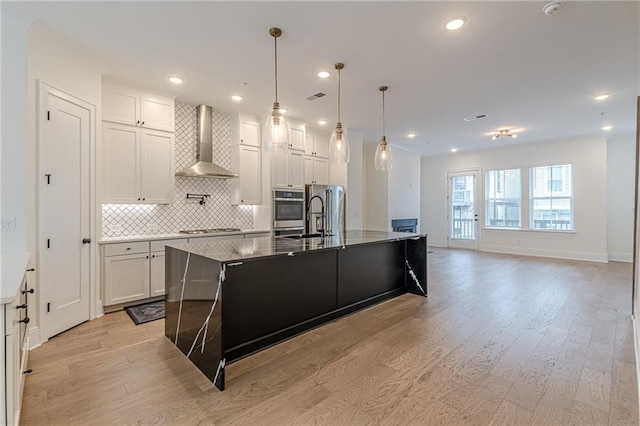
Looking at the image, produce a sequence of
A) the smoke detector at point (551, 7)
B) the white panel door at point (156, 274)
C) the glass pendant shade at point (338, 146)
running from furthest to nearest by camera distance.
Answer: the white panel door at point (156, 274)
the glass pendant shade at point (338, 146)
the smoke detector at point (551, 7)

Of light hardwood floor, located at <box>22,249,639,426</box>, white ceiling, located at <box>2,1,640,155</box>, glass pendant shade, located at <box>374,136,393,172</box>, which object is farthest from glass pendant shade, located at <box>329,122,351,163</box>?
light hardwood floor, located at <box>22,249,639,426</box>

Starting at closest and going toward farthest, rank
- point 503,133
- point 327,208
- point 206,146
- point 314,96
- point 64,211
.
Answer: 1. point 64,211
2. point 314,96
3. point 206,146
4. point 327,208
5. point 503,133

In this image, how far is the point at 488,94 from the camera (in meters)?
4.31

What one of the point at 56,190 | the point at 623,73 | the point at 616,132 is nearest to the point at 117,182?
the point at 56,190

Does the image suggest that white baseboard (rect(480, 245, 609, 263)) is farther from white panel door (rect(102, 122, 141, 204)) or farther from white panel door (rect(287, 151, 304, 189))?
white panel door (rect(102, 122, 141, 204))

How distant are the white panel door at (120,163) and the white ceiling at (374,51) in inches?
26.1

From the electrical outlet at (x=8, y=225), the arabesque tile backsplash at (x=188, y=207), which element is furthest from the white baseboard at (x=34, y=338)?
the arabesque tile backsplash at (x=188, y=207)

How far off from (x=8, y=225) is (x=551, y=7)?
4.70 meters

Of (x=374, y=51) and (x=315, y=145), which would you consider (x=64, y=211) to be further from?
(x=315, y=145)

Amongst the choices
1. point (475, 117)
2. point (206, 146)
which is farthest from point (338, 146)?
point (475, 117)

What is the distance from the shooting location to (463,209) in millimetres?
9094

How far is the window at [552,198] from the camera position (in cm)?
730

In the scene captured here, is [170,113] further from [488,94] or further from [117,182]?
[488,94]

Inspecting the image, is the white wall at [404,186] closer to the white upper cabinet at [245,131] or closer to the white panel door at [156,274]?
the white upper cabinet at [245,131]
